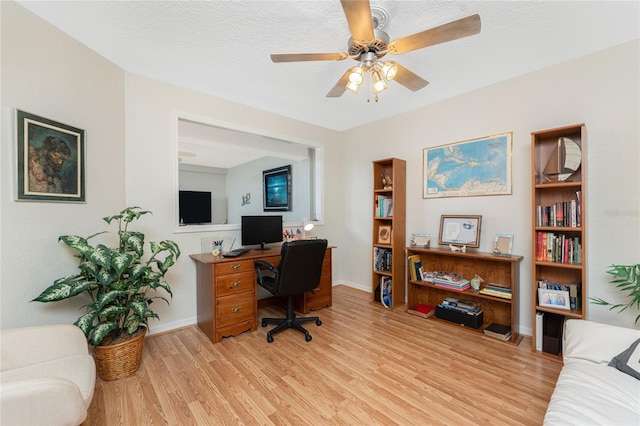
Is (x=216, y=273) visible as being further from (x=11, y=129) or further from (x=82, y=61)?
(x=82, y=61)

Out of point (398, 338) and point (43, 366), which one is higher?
point (43, 366)

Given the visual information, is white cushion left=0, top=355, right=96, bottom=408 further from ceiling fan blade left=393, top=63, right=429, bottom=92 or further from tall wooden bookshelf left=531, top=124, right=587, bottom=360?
tall wooden bookshelf left=531, top=124, right=587, bottom=360

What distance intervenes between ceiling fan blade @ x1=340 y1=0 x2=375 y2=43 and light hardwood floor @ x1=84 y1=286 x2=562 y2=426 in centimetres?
226

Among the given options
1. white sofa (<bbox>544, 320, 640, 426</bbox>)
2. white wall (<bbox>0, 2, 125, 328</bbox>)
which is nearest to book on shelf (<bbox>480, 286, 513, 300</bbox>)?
white sofa (<bbox>544, 320, 640, 426</bbox>)

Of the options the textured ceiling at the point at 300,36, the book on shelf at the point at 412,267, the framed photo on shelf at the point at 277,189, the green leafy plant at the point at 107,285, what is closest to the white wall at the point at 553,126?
the textured ceiling at the point at 300,36

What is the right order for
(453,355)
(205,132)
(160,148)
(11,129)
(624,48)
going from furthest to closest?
1. (205,132)
2. (160,148)
3. (453,355)
4. (624,48)
5. (11,129)

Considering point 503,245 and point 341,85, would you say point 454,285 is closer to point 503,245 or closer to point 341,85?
point 503,245

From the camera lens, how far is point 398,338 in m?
2.49

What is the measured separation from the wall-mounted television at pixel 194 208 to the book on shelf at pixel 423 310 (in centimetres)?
267

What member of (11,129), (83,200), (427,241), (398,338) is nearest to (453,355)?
(398,338)

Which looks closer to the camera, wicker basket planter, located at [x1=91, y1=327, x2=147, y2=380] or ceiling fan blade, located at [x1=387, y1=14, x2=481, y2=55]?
ceiling fan blade, located at [x1=387, y1=14, x2=481, y2=55]

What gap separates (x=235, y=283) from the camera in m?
2.52

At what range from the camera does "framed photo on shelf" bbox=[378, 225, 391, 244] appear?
338 cm

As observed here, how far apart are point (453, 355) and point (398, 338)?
18.9 inches
